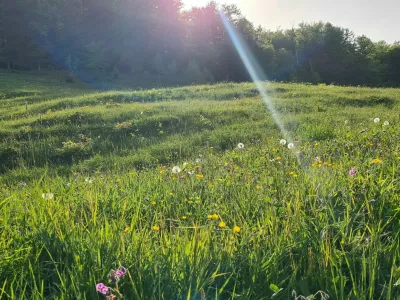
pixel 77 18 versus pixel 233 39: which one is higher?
pixel 77 18

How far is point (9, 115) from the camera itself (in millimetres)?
14625

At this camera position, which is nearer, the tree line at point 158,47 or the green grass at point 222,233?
the green grass at point 222,233

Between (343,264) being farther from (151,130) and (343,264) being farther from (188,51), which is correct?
(188,51)

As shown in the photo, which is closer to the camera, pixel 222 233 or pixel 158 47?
pixel 222 233

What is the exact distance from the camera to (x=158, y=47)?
161ft

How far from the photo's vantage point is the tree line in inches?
1864

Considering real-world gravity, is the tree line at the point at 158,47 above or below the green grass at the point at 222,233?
above

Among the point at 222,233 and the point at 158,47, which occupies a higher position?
the point at 158,47

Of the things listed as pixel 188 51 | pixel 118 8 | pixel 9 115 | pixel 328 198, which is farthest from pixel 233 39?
pixel 328 198

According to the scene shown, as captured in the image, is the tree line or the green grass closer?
the green grass

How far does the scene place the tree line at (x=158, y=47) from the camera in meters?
47.3

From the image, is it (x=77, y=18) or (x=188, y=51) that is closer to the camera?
(x=188, y=51)

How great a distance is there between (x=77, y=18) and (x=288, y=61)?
3182 cm

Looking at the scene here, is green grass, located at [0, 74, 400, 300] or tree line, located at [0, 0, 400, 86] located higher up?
tree line, located at [0, 0, 400, 86]
